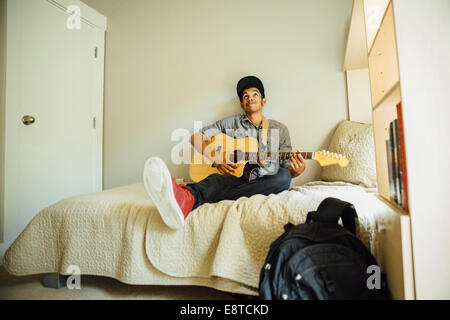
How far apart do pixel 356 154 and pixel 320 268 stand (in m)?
1.12

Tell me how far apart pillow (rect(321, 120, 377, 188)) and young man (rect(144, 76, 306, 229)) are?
263mm

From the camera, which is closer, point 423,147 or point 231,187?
point 423,147

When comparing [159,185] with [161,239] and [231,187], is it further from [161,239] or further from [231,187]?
[231,187]

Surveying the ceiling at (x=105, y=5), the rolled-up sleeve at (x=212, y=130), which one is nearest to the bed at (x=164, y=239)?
the rolled-up sleeve at (x=212, y=130)

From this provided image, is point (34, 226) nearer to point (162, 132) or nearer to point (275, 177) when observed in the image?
point (275, 177)

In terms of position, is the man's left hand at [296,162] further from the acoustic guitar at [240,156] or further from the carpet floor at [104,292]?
the carpet floor at [104,292]

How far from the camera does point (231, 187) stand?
4.43 feet

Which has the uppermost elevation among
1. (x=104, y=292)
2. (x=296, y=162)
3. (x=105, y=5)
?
(x=105, y=5)

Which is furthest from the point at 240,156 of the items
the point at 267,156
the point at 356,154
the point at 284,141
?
the point at 356,154

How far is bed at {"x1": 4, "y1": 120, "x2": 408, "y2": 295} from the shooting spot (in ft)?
2.89

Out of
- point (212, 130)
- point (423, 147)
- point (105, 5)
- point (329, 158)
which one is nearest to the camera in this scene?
point (423, 147)

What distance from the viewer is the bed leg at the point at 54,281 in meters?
1.12

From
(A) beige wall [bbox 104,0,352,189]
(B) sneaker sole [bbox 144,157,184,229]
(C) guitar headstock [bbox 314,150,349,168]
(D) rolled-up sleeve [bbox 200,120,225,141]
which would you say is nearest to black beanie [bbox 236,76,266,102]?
(A) beige wall [bbox 104,0,352,189]

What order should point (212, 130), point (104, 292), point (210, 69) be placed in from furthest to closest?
point (210, 69) → point (212, 130) → point (104, 292)
